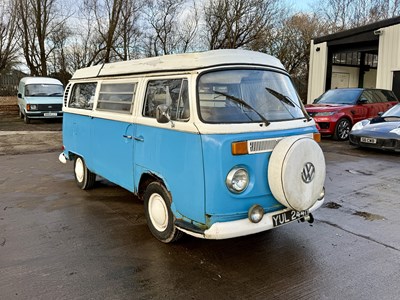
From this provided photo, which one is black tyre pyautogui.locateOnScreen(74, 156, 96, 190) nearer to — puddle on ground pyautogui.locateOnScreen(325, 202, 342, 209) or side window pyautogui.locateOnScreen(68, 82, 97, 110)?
side window pyautogui.locateOnScreen(68, 82, 97, 110)

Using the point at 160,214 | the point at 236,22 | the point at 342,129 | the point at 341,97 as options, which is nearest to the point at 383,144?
the point at 342,129

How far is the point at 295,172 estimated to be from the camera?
3.47 m

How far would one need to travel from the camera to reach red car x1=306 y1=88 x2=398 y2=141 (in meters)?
12.0

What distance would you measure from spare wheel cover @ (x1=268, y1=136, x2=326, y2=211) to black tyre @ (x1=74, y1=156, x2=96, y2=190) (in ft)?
11.8

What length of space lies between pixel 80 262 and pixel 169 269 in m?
0.88

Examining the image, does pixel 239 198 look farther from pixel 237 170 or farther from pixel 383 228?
pixel 383 228

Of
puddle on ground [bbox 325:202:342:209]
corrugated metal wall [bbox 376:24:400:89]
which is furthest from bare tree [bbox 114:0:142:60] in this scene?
puddle on ground [bbox 325:202:342:209]

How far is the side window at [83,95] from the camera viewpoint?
5.77 meters

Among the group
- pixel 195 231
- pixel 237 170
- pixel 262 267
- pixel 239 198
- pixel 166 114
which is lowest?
pixel 262 267

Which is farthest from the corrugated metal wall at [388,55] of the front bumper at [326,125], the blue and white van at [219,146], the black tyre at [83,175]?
the black tyre at [83,175]

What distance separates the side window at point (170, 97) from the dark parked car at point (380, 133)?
23.8ft

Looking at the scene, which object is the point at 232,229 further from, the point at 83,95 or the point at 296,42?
the point at 296,42

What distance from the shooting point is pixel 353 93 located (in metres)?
13.0

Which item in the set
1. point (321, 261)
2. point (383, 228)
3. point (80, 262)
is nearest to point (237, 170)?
point (321, 261)
